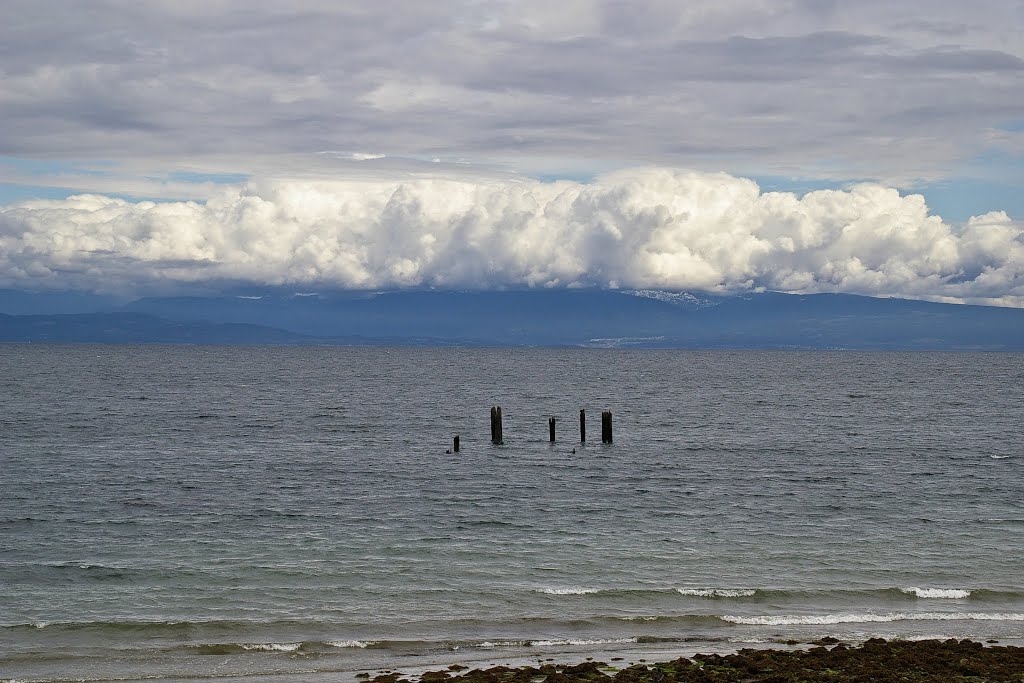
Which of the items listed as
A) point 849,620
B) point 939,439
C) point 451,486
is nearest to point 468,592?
point 849,620

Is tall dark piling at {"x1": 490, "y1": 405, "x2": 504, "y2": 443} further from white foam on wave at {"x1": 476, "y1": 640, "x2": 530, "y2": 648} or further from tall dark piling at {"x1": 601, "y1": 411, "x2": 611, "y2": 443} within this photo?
white foam on wave at {"x1": 476, "y1": 640, "x2": 530, "y2": 648}

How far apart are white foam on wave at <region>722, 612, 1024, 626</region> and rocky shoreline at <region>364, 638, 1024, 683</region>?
3.28 metres

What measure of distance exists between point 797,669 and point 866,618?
234 inches

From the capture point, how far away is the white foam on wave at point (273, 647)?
75.9ft

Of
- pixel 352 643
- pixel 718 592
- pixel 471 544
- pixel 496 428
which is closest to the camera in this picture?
pixel 352 643

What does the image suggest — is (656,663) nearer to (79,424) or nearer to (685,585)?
(685,585)

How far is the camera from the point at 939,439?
6812 centimetres

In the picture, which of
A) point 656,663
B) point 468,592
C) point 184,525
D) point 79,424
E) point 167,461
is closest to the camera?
point 656,663

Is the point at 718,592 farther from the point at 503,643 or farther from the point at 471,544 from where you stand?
the point at 471,544

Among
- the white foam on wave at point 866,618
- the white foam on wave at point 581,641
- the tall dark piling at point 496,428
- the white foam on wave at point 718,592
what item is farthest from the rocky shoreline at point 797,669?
the tall dark piling at point 496,428

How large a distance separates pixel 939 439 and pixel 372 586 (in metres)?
50.9

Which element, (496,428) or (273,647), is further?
(496,428)

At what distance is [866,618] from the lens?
25609mm

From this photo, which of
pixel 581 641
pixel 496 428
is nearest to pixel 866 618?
pixel 581 641
